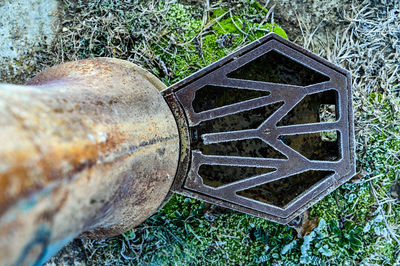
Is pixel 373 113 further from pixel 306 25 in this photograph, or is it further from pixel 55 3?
pixel 55 3

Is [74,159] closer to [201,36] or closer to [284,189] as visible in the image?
[284,189]

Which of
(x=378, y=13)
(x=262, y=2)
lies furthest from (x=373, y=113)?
(x=262, y=2)

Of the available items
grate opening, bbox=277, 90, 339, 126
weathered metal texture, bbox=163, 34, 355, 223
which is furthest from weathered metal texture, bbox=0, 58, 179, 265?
grate opening, bbox=277, 90, 339, 126

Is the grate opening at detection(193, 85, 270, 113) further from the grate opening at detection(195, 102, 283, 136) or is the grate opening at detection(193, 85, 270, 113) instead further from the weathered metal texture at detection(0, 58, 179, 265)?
the weathered metal texture at detection(0, 58, 179, 265)

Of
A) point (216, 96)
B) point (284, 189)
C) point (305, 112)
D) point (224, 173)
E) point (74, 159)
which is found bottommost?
point (284, 189)

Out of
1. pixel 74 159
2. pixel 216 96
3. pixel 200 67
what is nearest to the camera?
pixel 74 159

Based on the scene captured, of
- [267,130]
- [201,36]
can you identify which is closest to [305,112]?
[267,130]
